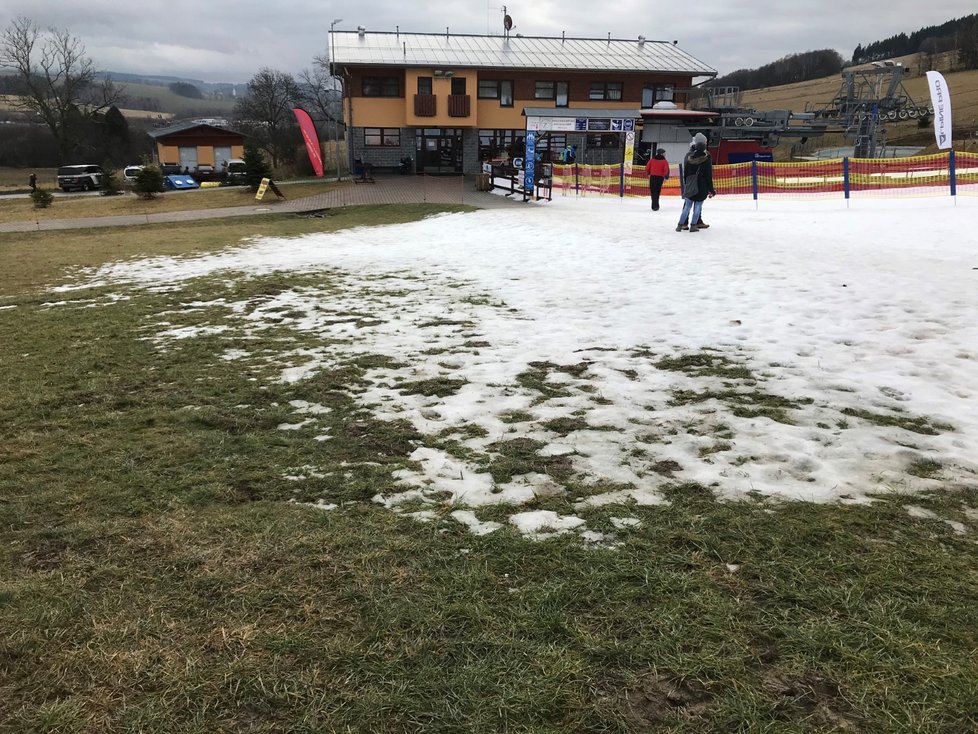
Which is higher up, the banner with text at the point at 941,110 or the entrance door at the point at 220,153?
the entrance door at the point at 220,153

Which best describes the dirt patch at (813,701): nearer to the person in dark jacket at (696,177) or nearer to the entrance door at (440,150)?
the person in dark jacket at (696,177)

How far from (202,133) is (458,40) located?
2465 cm

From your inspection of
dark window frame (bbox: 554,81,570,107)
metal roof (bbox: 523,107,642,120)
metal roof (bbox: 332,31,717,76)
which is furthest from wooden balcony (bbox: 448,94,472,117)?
metal roof (bbox: 523,107,642,120)

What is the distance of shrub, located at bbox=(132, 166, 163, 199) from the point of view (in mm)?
27844

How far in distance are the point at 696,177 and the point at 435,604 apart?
12.4m

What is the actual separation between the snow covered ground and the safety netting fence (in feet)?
30.4

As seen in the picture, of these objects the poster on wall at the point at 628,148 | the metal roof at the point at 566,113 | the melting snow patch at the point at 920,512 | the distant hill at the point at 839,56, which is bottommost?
the melting snow patch at the point at 920,512

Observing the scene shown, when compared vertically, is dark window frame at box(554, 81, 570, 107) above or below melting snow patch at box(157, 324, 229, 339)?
above

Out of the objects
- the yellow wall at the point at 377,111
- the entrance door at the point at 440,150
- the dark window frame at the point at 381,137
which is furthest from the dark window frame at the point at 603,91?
the dark window frame at the point at 381,137

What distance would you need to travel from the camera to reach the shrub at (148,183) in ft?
91.4

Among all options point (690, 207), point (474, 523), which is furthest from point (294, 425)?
point (690, 207)

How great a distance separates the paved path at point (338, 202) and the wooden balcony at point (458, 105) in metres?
7.71

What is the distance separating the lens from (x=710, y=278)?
8.84 m

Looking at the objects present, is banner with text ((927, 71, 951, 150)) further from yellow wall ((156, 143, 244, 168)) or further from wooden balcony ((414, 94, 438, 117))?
yellow wall ((156, 143, 244, 168))
